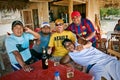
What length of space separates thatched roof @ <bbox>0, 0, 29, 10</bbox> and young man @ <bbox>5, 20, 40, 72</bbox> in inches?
137

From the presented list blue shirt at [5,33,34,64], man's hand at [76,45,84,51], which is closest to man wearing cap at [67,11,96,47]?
man's hand at [76,45,84,51]

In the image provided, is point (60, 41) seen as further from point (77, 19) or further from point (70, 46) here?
point (77, 19)

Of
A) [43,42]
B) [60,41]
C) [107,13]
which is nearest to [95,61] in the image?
[60,41]

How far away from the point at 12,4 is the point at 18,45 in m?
3.96

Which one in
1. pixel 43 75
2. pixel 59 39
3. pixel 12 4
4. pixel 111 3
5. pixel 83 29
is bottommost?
pixel 43 75

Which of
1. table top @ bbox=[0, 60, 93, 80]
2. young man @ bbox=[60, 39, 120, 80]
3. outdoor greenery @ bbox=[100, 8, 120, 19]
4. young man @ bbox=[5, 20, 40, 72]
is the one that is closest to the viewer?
table top @ bbox=[0, 60, 93, 80]

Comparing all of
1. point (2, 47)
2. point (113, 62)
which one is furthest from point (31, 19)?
point (113, 62)

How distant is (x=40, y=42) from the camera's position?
392cm

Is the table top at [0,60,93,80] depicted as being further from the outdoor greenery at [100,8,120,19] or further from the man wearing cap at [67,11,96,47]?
the outdoor greenery at [100,8,120,19]

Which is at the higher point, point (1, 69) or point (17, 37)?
point (17, 37)

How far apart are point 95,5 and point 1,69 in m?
8.08

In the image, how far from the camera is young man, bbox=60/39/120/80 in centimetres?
267

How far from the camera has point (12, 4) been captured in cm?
659

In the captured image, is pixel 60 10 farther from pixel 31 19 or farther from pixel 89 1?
pixel 31 19
